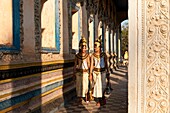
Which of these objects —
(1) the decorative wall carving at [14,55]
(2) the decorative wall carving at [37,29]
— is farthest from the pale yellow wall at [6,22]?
(2) the decorative wall carving at [37,29]

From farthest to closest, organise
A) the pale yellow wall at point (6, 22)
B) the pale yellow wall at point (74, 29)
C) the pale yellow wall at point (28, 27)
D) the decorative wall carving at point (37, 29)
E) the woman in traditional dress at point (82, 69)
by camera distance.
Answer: the pale yellow wall at point (74, 29) < the woman in traditional dress at point (82, 69) < the decorative wall carving at point (37, 29) < the pale yellow wall at point (28, 27) < the pale yellow wall at point (6, 22)

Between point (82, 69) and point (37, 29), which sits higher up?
point (37, 29)

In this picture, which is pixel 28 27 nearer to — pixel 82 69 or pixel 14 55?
pixel 14 55

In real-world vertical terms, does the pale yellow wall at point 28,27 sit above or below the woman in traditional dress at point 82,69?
above

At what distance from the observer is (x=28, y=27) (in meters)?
5.00

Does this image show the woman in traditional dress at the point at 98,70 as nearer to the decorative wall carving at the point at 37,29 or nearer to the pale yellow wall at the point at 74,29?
the decorative wall carving at the point at 37,29

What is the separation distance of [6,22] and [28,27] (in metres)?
0.78

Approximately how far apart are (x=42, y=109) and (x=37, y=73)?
29.4 inches

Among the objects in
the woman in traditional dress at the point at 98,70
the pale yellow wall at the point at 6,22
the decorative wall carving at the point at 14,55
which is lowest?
the woman in traditional dress at the point at 98,70

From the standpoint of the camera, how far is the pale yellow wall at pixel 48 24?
6.31 meters

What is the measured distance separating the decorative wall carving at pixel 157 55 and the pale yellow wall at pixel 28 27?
2687 millimetres

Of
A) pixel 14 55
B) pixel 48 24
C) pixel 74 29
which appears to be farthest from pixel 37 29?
pixel 74 29

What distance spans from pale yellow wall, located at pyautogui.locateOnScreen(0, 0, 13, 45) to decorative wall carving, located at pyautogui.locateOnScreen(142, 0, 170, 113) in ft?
7.70

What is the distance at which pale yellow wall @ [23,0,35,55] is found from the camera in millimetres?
4855
